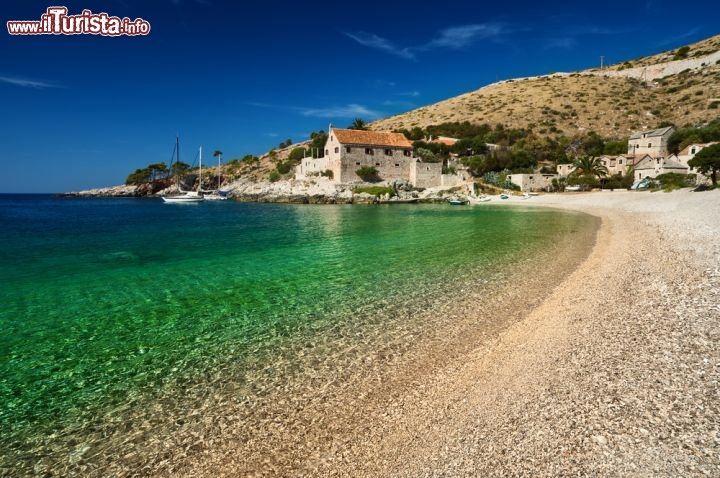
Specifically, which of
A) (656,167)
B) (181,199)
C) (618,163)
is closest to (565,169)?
(618,163)

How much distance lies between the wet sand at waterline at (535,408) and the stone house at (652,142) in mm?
70503

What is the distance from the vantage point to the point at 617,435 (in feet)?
14.4

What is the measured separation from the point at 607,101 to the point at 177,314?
112423 millimetres

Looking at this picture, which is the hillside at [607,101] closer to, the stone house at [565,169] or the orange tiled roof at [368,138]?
the stone house at [565,169]

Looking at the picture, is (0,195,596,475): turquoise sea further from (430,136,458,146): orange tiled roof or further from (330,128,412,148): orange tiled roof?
(430,136,458,146): orange tiled roof

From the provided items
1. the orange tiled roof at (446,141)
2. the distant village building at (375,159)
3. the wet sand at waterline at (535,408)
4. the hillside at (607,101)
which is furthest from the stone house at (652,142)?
the wet sand at waterline at (535,408)

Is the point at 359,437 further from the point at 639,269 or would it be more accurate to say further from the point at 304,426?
the point at 639,269

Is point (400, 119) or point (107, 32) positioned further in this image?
point (400, 119)

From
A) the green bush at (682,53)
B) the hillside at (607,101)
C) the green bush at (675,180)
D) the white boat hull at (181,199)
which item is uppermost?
the green bush at (682,53)

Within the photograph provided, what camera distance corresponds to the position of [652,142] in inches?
2564

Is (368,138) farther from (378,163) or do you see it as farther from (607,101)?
(607,101)

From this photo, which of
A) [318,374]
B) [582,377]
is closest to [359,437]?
[318,374]

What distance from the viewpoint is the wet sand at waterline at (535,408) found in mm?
4211

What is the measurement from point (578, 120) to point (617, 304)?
9521 centimetres
